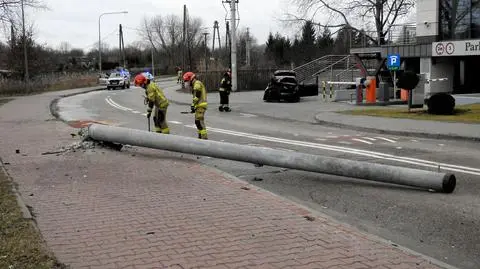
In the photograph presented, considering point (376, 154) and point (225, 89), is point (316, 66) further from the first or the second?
point (376, 154)

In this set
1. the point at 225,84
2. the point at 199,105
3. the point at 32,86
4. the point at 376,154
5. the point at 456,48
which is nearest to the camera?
the point at 376,154

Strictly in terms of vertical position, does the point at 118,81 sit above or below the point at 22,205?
above

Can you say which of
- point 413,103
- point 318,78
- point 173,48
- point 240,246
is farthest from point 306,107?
point 173,48

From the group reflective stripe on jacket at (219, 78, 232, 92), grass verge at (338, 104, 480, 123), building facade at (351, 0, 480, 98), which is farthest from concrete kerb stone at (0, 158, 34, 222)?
building facade at (351, 0, 480, 98)

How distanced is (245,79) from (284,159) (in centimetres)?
3822

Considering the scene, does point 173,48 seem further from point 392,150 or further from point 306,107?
point 392,150

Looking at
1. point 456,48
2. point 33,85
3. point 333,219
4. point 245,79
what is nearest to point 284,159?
point 333,219

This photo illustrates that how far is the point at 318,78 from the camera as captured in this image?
44062 mm

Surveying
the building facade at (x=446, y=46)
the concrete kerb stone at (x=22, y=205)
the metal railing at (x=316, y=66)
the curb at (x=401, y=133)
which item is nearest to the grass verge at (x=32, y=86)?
the metal railing at (x=316, y=66)

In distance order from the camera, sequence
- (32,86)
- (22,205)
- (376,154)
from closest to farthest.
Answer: (22,205), (376,154), (32,86)

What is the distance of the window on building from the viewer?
102 feet

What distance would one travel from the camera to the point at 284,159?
9289 mm

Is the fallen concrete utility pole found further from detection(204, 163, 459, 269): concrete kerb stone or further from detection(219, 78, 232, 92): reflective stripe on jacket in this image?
detection(219, 78, 232, 92): reflective stripe on jacket

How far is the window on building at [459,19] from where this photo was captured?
3109 centimetres
